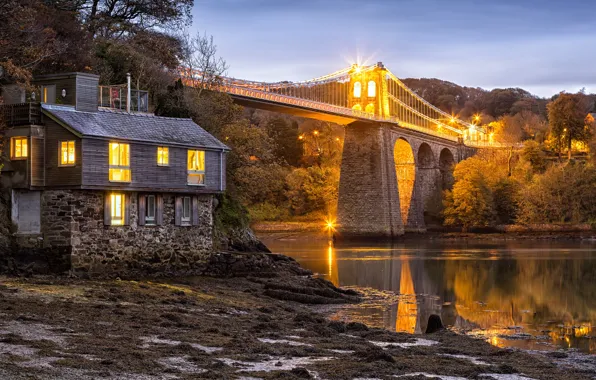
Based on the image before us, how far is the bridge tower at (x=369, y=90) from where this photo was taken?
295 feet

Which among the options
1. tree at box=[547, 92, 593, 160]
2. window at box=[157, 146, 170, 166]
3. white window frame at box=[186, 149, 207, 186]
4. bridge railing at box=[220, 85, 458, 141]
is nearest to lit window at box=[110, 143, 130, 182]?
window at box=[157, 146, 170, 166]

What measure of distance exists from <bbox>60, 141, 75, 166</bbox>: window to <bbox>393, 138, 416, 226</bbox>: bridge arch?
6818 centimetres

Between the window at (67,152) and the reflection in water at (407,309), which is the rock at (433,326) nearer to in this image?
the reflection in water at (407,309)

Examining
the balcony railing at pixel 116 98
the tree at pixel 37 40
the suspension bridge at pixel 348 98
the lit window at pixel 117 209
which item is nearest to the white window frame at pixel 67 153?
the lit window at pixel 117 209

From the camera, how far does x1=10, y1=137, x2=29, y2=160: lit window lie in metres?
27.4

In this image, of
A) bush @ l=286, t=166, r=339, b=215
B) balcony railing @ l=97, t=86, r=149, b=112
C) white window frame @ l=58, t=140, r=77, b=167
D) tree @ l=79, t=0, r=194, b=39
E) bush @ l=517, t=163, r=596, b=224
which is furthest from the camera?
bush @ l=286, t=166, r=339, b=215

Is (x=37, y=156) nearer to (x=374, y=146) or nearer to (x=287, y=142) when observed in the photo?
(x=374, y=146)

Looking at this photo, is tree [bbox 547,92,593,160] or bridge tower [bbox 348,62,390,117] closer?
bridge tower [bbox 348,62,390,117]

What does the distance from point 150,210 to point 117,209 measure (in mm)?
1367

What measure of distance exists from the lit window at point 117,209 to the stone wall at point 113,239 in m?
0.20

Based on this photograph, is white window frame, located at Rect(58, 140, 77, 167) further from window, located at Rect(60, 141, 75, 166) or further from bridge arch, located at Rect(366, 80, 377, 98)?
bridge arch, located at Rect(366, 80, 377, 98)

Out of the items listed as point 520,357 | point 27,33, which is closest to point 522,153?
point 27,33

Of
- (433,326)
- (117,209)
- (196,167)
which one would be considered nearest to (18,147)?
(117,209)

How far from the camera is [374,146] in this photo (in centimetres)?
8469
